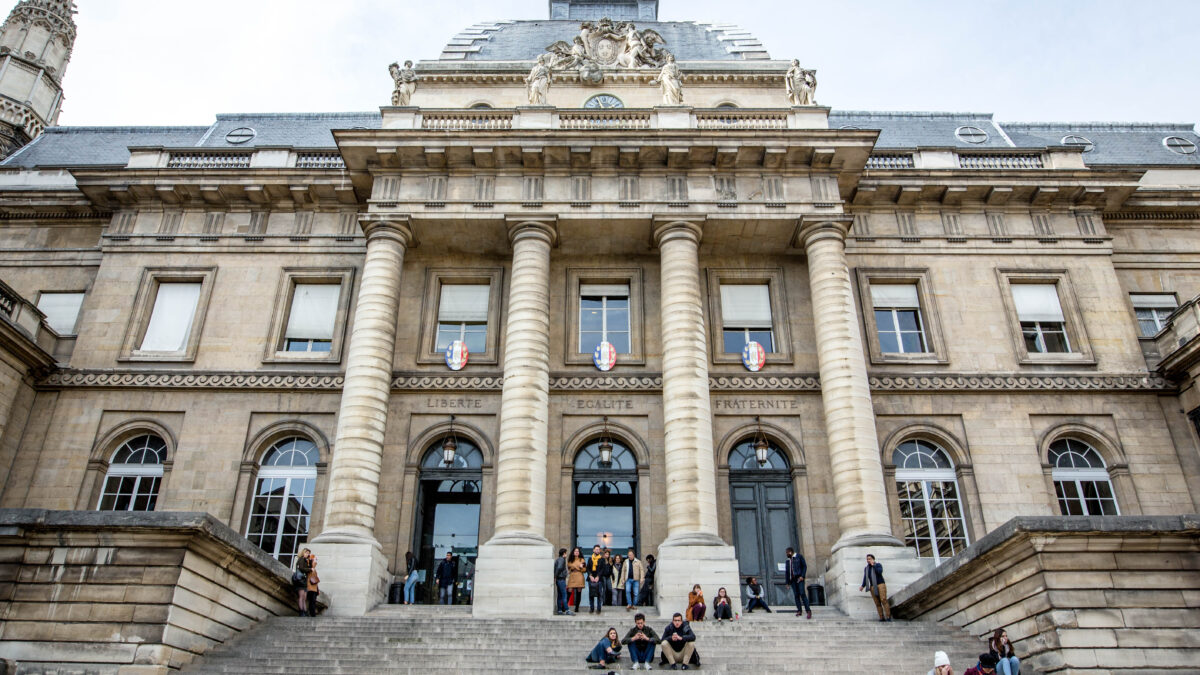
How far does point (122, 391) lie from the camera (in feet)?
68.8

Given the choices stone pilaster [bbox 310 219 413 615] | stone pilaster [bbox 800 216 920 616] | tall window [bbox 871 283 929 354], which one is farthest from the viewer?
tall window [bbox 871 283 929 354]

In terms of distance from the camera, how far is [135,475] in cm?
2030

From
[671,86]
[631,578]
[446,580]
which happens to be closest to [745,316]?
[671,86]

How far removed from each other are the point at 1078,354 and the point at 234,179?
2245cm

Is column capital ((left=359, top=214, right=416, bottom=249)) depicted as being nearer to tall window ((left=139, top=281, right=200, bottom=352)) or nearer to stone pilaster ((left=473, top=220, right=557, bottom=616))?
stone pilaster ((left=473, top=220, right=557, bottom=616))

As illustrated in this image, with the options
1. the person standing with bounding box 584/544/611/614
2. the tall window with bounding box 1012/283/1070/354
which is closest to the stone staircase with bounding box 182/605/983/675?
the person standing with bounding box 584/544/611/614

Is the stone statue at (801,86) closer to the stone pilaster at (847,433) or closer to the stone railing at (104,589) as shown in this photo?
the stone pilaster at (847,433)

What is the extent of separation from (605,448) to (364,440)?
5.47m

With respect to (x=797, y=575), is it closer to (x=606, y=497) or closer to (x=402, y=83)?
(x=606, y=497)

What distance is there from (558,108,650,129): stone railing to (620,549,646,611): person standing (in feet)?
36.1

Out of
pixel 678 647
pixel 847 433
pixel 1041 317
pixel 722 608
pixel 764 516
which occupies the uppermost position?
pixel 1041 317

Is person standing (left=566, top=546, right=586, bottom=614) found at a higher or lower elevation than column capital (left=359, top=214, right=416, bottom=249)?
lower

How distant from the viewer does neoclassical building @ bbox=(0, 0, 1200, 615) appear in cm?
1930

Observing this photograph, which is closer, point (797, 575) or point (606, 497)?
point (797, 575)
